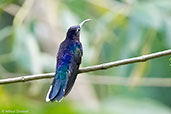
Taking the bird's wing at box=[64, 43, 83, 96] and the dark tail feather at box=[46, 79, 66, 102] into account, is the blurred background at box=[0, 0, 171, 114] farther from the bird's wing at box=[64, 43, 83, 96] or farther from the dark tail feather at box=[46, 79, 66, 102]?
the dark tail feather at box=[46, 79, 66, 102]

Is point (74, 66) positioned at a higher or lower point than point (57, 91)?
higher

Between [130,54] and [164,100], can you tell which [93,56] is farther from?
[164,100]

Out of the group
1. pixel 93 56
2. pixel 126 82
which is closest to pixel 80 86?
pixel 126 82

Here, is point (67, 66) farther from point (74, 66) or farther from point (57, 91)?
point (57, 91)

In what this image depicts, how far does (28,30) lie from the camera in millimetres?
4680

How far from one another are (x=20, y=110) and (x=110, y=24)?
163 centimetres

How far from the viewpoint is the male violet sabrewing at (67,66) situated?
2779 mm

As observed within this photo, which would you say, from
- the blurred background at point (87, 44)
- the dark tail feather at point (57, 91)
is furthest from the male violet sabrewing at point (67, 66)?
the blurred background at point (87, 44)

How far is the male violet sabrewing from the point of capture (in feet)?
9.12

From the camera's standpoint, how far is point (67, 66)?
10.1 feet

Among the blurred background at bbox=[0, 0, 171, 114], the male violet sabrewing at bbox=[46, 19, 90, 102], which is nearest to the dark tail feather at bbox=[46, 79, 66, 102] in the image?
the male violet sabrewing at bbox=[46, 19, 90, 102]

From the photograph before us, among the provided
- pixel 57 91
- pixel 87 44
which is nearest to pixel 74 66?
pixel 57 91

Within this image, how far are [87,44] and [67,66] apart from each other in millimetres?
1828

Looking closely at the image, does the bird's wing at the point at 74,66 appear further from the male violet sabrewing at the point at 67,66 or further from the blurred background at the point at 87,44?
the blurred background at the point at 87,44
